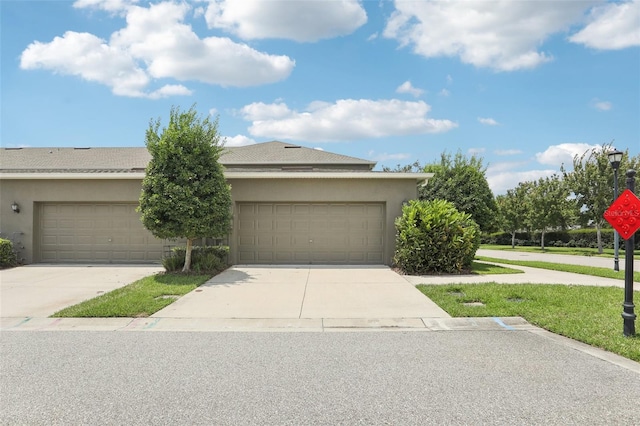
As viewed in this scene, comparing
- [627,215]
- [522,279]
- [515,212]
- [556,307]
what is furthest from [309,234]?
[515,212]

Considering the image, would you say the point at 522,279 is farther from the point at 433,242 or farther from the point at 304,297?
the point at 304,297

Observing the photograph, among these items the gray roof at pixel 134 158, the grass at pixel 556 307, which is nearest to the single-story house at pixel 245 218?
the gray roof at pixel 134 158

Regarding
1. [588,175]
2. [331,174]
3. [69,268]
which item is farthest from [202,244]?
[588,175]

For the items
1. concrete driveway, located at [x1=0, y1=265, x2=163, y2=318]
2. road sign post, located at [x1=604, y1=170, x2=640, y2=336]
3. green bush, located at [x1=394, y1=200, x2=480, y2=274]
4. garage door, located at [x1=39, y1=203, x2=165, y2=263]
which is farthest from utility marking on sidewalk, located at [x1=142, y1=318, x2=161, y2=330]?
garage door, located at [x1=39, y1=203, x2=165, y2=263]

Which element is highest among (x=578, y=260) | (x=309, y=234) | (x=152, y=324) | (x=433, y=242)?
(x=309, y=234)

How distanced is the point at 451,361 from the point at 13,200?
15.7 m

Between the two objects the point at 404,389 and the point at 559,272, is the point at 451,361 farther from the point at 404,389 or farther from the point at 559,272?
the point at 559,272

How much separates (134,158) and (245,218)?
883 centimetres

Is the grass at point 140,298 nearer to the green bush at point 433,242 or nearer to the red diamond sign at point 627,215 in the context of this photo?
the green bush at point 433,242

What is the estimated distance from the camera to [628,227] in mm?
6031

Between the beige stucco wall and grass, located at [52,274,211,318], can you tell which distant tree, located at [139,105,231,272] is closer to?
grass, located at [52,274,211,318]

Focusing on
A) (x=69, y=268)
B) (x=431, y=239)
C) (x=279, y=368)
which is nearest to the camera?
(x=279, y=368)

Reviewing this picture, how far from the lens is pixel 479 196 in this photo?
626 inches

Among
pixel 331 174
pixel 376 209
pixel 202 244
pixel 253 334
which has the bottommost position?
pixel 253 334
